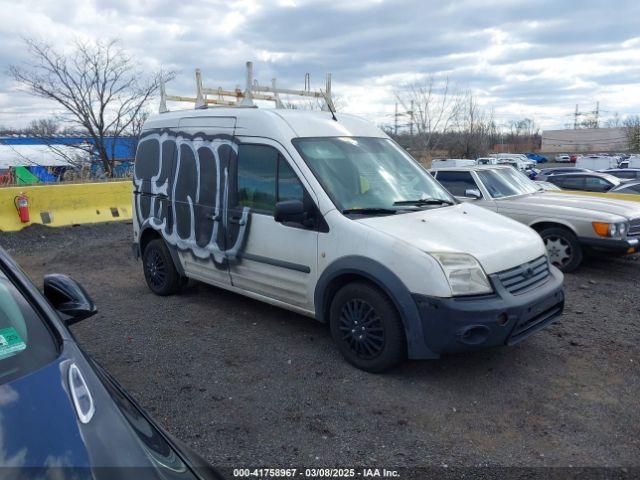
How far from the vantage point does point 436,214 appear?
437 centimetres

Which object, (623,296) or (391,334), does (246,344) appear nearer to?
(391,334)

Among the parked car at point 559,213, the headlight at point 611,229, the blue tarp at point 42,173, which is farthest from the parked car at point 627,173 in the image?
the blue tarp at point 42,173

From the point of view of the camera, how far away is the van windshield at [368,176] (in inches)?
171

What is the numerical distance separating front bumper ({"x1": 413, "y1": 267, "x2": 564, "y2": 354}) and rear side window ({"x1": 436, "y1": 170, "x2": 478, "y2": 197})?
4907mm

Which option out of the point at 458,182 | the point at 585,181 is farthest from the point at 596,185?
the point at 458,182

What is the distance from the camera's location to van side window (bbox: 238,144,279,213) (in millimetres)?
4672

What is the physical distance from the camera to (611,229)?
6965mm

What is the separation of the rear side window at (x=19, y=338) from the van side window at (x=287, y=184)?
2.57 metres

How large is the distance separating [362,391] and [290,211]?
1539 millimetres

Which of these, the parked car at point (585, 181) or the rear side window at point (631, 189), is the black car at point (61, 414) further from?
the parked car at point (585, 181)

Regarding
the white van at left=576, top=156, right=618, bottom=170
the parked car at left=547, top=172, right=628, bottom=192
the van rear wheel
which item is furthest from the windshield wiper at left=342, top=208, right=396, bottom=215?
the white van at left=576, top=156, right=618, bottom=170

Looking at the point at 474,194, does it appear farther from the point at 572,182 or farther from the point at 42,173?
the point at 42,173

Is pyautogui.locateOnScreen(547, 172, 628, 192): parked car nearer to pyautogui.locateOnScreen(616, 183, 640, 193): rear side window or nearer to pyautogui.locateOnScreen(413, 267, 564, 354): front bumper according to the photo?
pyautogui.locateOnScreen(616, 183, 640, 193): rear side window

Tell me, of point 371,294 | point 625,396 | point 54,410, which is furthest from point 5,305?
point 625,396
